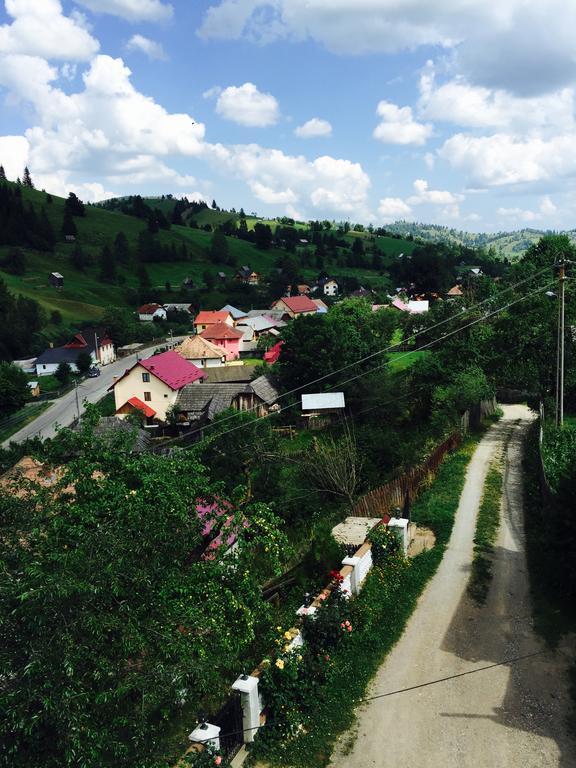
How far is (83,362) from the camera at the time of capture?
2554 inches

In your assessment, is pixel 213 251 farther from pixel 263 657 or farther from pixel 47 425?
pixel 263 657

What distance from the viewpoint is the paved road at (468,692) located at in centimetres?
873

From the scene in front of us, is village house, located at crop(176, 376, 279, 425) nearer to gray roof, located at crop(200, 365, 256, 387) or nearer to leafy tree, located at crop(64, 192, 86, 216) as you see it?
gray roof, located at crop(200, 365, 256, 387)

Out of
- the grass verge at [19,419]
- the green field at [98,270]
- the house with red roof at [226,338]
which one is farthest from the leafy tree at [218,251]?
the grass verge at [19,419]

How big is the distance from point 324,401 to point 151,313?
66848 millimetres

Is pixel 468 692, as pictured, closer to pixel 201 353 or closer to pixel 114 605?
pixel 114 605

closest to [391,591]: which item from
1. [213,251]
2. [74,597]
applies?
[74,597]

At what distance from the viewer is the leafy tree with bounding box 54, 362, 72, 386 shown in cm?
6159

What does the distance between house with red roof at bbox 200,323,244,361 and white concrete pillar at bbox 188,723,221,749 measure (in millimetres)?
63002

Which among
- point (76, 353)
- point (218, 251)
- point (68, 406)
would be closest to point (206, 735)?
A: point (68, 406)

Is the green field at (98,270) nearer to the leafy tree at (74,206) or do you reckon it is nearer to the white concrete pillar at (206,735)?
the leafy tree at (74,206)

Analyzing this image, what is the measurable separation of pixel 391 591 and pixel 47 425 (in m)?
39.9

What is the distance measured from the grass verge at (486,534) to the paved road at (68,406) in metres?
27.2

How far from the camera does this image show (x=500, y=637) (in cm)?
1166
